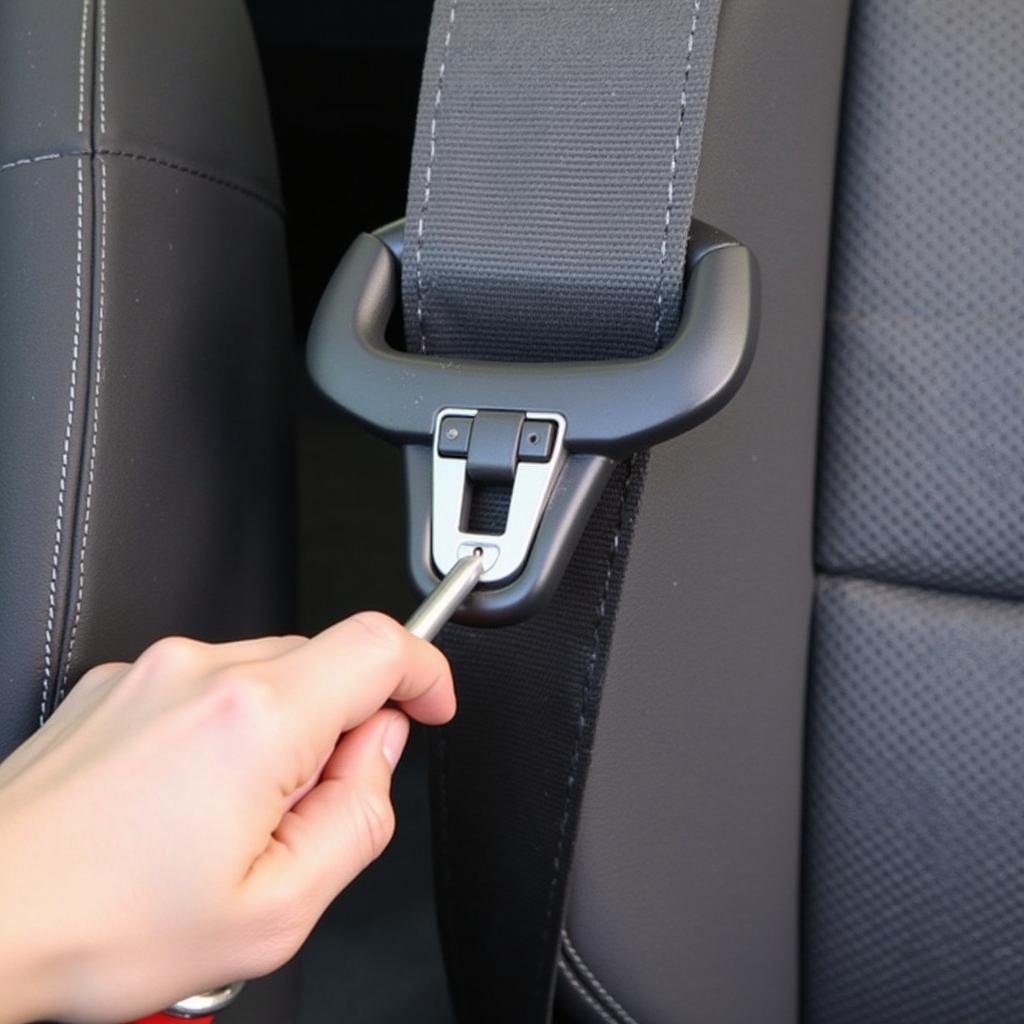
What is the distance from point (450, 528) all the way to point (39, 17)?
283 millimetres

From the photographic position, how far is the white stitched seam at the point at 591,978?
0.64m

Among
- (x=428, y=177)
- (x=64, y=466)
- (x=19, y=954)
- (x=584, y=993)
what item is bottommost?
(x=584, y=993)

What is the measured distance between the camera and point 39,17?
1.95 ft

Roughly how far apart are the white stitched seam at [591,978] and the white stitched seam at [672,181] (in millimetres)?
281

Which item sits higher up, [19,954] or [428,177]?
[428,177]

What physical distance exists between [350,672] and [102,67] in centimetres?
29

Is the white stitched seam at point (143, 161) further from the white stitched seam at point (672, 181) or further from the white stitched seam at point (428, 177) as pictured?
the white stitched seam at point (672, 181)

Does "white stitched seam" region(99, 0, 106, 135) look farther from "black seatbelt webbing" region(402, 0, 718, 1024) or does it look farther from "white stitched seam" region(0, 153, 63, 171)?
"black seatbelt webbing" region(402, 0, 718, 1024)

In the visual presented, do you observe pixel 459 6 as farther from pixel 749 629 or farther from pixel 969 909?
pixel 969 909

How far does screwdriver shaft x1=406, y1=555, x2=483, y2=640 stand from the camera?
0.51 metres

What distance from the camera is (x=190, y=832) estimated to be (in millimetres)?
437

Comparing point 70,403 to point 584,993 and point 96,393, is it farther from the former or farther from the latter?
point 584,993

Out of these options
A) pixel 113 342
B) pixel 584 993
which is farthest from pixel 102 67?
pixel 584 993

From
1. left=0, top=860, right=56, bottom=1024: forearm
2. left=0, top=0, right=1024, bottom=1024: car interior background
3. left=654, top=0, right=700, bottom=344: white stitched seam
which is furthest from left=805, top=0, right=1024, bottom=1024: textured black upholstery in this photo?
left=0, top=860, right=56, bottom=1024: forearm
